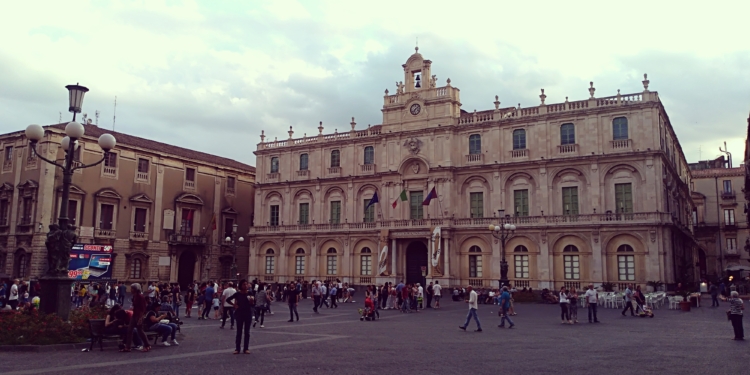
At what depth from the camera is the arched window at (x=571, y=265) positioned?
42.0 m

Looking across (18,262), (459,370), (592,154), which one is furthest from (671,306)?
(18,262)

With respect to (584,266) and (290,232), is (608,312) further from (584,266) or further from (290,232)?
(290,232)

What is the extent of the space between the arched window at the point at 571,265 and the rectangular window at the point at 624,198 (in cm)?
401

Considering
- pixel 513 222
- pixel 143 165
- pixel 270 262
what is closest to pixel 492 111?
pixel 513 222

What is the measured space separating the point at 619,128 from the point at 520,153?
6.78m

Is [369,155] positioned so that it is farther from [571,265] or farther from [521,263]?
[571,265]

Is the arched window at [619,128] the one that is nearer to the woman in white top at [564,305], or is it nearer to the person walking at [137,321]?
the woman in white top at [564,305]

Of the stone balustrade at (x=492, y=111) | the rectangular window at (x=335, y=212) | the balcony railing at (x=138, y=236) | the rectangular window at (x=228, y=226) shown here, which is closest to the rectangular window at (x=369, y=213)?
the rectangular window at (x=335, y=212)

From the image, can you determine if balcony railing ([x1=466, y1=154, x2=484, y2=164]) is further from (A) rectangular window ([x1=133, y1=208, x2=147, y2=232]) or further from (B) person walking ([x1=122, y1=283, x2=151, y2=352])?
(B) person walking ([x1=122, y1=283, x2=151, y2=352])

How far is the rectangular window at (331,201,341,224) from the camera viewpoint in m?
51.8

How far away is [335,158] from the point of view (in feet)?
172

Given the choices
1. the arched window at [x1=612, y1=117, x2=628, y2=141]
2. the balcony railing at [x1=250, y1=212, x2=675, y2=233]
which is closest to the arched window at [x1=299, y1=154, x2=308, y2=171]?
the balcony railing at [x1=250, y1=212, x2=675, y2=233]

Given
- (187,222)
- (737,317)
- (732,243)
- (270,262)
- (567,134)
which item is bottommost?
(737,317)

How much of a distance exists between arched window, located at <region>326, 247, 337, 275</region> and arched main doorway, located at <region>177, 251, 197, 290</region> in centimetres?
1168
